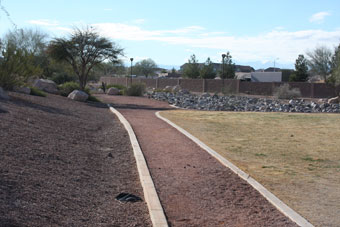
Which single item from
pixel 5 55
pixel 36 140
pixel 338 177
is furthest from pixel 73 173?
pixel 5 55

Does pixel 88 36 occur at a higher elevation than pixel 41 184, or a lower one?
higher

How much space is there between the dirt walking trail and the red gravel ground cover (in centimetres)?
48

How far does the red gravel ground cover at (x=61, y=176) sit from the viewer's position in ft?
20.8

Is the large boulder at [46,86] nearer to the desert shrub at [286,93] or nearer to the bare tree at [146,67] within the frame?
the desert shrub at [286,93]

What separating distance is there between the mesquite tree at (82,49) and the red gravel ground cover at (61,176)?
851 inches

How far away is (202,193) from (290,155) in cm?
455

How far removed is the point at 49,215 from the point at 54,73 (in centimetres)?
4609

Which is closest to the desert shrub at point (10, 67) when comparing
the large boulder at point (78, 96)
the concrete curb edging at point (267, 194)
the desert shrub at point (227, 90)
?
the large boulder at point (78, 96)

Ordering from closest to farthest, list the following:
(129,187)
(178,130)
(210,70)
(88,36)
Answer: (129,187) → (178,130) → (88,36) → (210,70)

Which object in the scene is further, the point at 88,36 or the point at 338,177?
the point at 88,36

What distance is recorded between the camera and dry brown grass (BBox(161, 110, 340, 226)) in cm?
750

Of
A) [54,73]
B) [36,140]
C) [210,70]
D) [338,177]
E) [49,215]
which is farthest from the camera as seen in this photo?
[210,70]

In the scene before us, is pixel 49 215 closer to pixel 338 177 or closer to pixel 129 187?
pixel 129 187

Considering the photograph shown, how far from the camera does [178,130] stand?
16.2 metres
